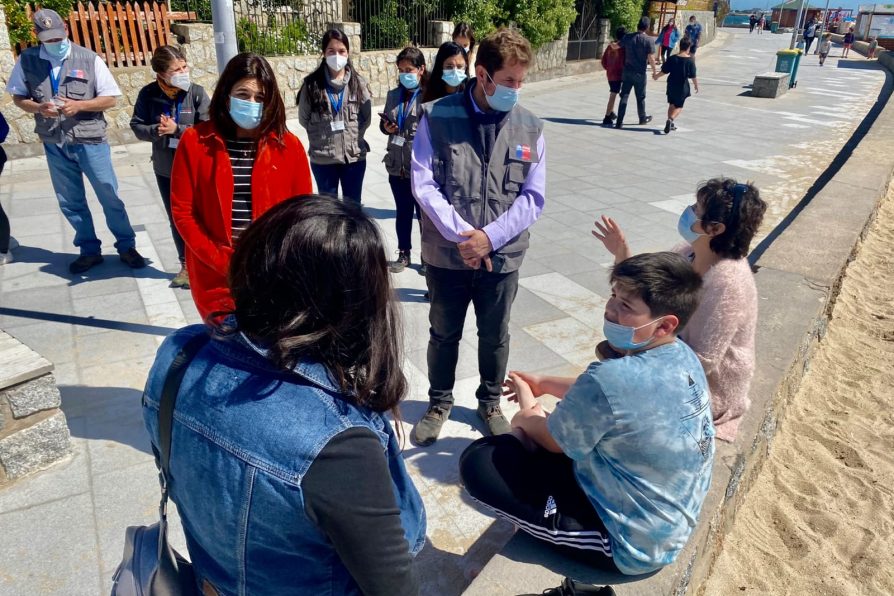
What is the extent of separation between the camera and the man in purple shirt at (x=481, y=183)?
277 centimetres

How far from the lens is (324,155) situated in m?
4.71

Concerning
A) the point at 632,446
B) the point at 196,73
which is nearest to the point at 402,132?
the point at 632,446

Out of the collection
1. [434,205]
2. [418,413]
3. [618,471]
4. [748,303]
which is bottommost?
[418,413]

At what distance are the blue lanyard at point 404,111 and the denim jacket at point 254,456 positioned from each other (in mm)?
3959

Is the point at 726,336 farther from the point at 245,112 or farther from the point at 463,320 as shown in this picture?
the point at 245,112

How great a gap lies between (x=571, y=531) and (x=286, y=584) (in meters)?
1.14

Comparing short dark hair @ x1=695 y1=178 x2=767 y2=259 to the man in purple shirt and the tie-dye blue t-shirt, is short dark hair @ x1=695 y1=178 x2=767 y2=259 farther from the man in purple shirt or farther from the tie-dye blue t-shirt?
the tie-dye blue t-shirt

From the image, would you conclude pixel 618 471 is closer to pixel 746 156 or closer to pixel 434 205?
pixel 434 205

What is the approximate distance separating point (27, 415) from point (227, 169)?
4.54 ft

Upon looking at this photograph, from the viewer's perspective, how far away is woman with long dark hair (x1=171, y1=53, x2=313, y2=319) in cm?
271

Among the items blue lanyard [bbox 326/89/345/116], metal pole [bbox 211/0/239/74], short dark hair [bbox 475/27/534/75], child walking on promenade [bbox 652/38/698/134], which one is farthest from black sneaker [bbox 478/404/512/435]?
child walking on promenade [bbox 652/38/698/134]

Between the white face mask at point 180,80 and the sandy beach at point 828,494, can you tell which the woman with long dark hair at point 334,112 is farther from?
the sandy beach at point 828,494

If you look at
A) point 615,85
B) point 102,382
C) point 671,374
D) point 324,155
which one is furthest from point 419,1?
point 671,374

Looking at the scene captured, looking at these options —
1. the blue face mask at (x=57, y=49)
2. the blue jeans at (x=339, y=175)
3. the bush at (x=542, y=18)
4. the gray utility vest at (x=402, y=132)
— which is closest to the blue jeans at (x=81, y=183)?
the blue face mask at (x=57, y=49)
